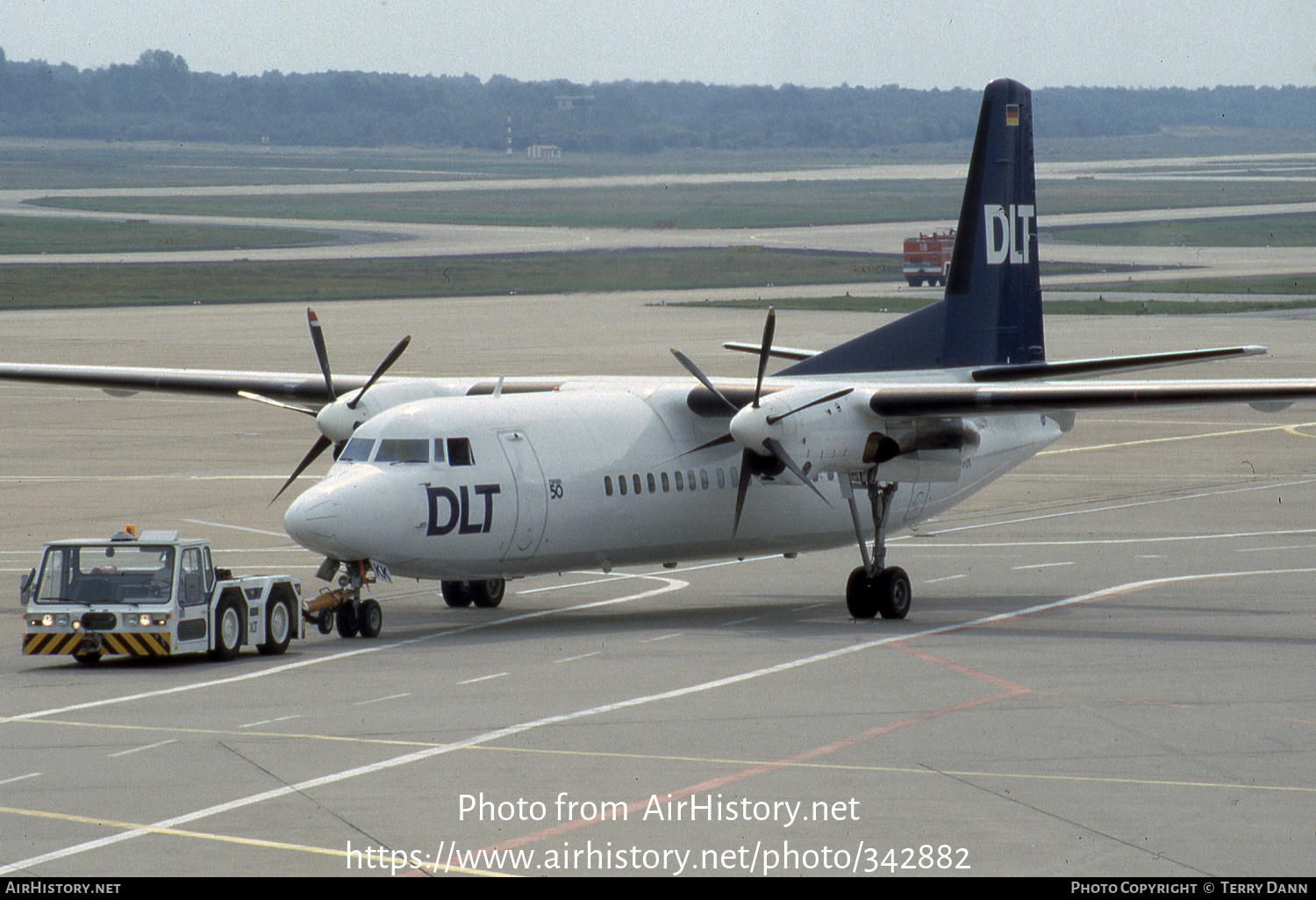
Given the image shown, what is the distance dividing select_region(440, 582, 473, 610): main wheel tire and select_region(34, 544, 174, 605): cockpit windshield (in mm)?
5777

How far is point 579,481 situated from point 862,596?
4306 mm

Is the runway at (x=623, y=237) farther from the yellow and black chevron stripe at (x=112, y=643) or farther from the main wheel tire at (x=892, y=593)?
the yellow and black chevron stripe at (x=112, y=643)

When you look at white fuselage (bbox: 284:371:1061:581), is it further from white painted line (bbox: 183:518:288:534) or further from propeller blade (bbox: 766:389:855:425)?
white painted line (bbox: 183:518:288:534)

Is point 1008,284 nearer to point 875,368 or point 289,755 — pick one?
point 875,368

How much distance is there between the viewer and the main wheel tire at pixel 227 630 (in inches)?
806

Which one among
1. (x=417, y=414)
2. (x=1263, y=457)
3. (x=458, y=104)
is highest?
(x=458, y=104)

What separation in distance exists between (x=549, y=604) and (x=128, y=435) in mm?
23198

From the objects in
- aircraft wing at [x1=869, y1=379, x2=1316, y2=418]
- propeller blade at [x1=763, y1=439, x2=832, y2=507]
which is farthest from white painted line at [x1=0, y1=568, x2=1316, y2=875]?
aircraft wing at [x1=869, y1=379, x2=1316, y2=418]

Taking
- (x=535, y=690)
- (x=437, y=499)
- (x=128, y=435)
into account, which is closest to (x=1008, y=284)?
(x=437, y=499)

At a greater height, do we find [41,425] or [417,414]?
[417,414]

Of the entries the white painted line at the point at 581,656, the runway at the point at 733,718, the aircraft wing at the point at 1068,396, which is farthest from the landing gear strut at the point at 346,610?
the aircraft wing at the point at 1068,396

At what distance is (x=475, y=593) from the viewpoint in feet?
83.4

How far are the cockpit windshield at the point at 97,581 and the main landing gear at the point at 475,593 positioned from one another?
5824 millimetres

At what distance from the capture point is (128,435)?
45.5m
